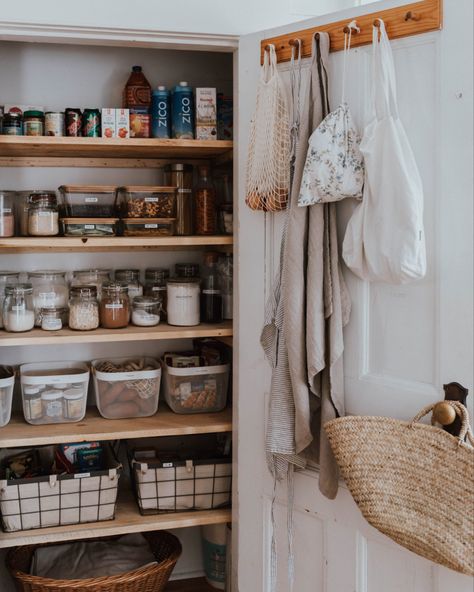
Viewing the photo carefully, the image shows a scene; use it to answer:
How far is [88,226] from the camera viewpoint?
2.35 m

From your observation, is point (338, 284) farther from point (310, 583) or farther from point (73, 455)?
point (73, 455)

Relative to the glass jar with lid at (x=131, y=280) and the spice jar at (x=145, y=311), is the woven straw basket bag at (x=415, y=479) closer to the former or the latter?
the spice jar at (x=145, y=311)

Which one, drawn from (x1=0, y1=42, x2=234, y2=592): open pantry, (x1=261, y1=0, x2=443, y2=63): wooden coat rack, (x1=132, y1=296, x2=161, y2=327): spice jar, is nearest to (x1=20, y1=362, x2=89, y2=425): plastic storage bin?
(x1=0, y1=42, x2=234, y2=592): open pantry

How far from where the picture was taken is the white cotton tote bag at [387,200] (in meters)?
1.66

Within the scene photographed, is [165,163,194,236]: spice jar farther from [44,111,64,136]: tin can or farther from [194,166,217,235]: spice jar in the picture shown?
[44,111,64,136]: tin can

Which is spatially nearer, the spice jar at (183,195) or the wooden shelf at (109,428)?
the wooden shelf at (109,428)

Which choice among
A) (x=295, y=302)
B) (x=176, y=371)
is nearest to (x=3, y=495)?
(x=176, y=371)

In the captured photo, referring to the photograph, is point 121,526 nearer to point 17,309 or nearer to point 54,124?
point 17,309

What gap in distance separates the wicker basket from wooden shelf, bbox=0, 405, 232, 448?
0.45 m

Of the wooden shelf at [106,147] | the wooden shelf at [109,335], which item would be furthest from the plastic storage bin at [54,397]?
the wooden shelf at [106,147]

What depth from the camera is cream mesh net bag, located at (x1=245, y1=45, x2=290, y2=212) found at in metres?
1.93

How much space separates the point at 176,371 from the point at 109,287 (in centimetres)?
38

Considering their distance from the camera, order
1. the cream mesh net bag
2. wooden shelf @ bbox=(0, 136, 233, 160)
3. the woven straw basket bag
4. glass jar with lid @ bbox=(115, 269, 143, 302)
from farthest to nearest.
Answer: glass jar with lid @ bbox=(115, 269, 143, 302)
wooden shelf @ bbox=(0, 136, 233, 160)
the cream mesh net bag
the woven straw basket bag

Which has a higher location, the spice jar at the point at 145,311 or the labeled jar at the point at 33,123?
the labeled jar at the point at 33,123
